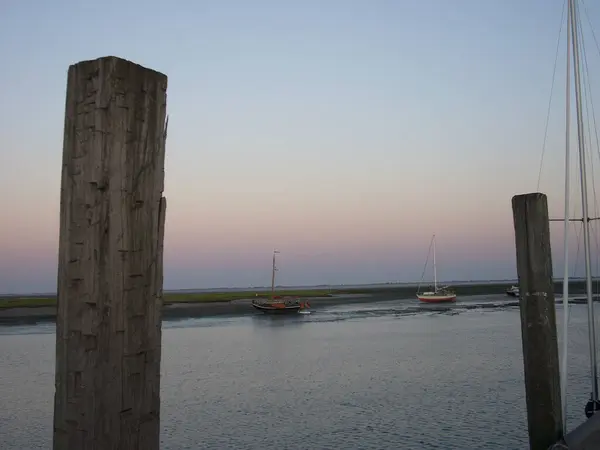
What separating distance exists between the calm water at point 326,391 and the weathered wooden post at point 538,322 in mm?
6878

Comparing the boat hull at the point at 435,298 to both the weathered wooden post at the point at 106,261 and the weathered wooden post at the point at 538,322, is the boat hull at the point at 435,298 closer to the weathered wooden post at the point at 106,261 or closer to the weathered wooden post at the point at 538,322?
the weathered wooden post at the point at 538,322

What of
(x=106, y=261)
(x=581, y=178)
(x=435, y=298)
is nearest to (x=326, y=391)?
(x=581, y=178)

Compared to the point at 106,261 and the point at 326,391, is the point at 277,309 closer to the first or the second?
the point at 326,391

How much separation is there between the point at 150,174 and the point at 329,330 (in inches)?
1888

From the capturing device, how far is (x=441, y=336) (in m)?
42.6

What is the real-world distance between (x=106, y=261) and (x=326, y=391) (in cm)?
2102

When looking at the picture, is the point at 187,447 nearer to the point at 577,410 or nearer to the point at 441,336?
the point at 577,410

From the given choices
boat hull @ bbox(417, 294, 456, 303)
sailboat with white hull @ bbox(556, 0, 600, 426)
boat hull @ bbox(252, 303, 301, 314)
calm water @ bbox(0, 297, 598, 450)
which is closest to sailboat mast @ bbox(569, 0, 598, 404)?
sailboat with white hull @ bbox(556, 0, 600, 426)

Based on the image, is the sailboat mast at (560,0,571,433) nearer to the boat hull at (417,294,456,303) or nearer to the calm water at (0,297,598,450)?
the calm water at (0,297,598,450)

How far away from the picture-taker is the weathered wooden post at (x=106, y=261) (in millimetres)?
2389

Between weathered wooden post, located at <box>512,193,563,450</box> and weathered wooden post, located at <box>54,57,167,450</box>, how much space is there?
6874mm

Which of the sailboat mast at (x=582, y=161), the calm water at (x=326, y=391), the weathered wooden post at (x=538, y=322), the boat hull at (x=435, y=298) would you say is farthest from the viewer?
the boat hull at (x=435, y=298)

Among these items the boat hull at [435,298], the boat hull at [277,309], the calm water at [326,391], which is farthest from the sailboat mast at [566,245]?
the boat hull at [435,298]

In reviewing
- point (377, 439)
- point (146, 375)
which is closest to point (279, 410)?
point (377, 439)
